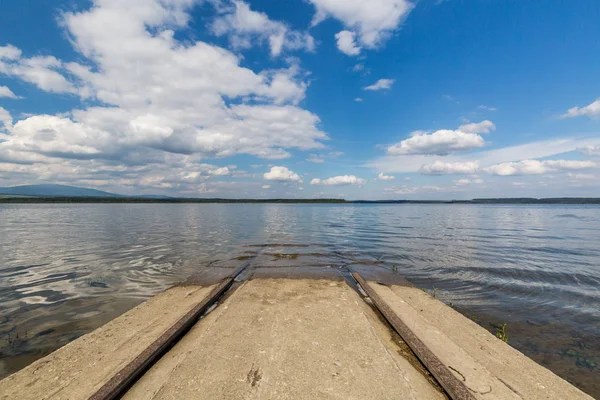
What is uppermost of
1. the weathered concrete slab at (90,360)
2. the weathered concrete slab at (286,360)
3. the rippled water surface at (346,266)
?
the weathered concrete slab at (286,360)

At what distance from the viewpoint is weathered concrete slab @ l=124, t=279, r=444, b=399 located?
4441 millimetres

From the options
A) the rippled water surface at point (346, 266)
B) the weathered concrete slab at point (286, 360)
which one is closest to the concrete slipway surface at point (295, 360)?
the weathered concrete slab at point (286, 360)

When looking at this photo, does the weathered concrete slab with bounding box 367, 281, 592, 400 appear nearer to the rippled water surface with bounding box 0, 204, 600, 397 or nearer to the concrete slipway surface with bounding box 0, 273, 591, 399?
the concrete slipway surface with bounding box 0, 273, 591, 399

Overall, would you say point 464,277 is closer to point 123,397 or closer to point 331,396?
point 331,396

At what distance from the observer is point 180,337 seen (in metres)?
6.62

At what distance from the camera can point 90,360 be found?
5.55m

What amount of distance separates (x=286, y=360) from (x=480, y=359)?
159 inches

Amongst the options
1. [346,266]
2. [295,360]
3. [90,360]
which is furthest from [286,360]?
[346,266]

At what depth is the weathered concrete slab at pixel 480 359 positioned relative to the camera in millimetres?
4746

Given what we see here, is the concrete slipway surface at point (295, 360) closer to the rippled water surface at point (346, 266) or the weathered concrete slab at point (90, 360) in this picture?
the weathered concrete slab at point (90, 360)

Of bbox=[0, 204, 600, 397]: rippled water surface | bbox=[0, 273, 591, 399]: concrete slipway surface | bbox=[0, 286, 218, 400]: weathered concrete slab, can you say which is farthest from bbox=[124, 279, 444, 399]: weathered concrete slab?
bbox=[0, 204, 600, 397]: rippled water surface

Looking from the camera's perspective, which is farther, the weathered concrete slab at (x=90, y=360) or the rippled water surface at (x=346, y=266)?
the rippled water surface at (x=346, y=266)

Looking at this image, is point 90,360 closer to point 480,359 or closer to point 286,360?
point 286,360

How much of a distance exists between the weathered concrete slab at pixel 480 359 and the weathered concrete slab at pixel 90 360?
6.26 meters
